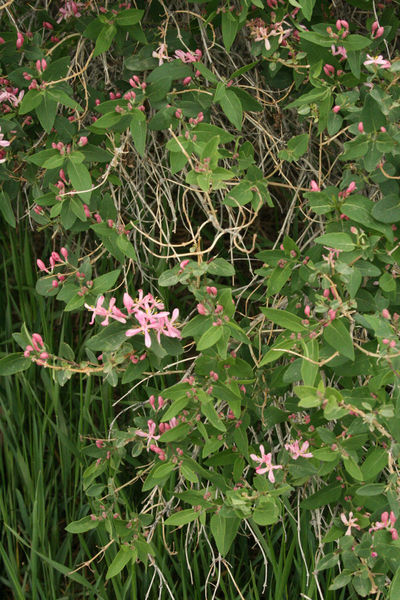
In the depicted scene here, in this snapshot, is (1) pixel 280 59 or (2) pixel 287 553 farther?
(2) pixel 287 553

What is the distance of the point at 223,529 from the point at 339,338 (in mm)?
528

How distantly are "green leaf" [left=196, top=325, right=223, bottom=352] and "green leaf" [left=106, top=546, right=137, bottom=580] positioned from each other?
62 centimetres

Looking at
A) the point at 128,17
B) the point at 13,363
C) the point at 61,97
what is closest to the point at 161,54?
the point at 128,17

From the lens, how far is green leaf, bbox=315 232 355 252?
1.58 m

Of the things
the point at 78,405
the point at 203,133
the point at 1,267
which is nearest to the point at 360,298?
the point at 203,133

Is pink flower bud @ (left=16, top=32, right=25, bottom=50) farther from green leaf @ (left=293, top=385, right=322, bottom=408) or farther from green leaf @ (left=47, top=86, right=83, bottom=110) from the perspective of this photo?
green leaf @ (left=293, top=385, right=322, bottom=408)

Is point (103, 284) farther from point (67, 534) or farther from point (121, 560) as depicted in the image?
point (67, 534)

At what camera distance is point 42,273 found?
103 inches

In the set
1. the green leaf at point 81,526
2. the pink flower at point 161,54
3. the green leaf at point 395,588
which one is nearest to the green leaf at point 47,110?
the pink flower at point 161,54

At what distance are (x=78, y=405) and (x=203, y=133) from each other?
3.53ft

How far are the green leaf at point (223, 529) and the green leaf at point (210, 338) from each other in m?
0.46

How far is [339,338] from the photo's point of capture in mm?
1587

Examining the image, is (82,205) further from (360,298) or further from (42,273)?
(42,273)

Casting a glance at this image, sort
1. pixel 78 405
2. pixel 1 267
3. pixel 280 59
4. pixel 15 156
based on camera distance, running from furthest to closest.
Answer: pixel 1 267
pixel 78 405
pixel 15 156
pixel 280 59
